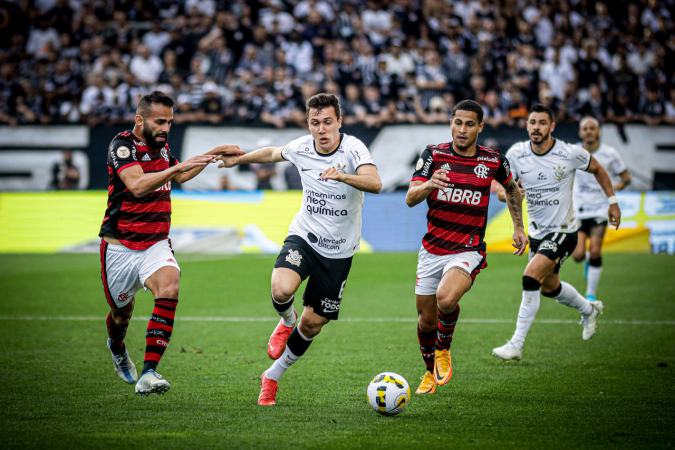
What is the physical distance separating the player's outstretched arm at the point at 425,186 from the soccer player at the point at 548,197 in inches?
92.7

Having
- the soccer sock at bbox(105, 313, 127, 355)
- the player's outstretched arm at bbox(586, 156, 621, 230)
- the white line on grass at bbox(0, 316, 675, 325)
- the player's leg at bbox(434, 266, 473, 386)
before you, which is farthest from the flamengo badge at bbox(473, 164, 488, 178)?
the white line on grass at bbox(0, 316, 675, 325)

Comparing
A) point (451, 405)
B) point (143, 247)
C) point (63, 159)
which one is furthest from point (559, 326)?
point (63, 159)

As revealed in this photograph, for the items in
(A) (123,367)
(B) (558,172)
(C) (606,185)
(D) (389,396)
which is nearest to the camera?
(D) (389,396)

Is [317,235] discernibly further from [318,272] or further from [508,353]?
[508,353]

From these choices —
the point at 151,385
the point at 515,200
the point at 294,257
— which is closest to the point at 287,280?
the point at 294,257

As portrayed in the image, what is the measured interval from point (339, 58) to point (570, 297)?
43.2 feet

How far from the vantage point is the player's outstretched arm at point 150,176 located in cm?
568

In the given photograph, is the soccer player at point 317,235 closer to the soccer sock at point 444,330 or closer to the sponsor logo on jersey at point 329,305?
the sponsor logo on jersey at point 329,305

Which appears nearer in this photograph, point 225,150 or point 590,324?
point 225,150

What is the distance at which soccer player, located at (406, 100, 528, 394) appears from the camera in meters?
6.48

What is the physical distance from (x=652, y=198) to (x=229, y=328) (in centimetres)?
1156

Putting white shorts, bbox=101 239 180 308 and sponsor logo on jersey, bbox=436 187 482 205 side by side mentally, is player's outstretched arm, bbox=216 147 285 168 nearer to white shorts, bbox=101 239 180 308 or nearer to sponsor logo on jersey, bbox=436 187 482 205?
white shorts, bbox=101 239 180 308

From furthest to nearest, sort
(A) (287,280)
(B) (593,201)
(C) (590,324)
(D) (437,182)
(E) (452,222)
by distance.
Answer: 1. (B) (593,201)
2. (C) (590,324)
3. (E) (452,222)
4. (A) (287,280)
5. (D) (437,182)

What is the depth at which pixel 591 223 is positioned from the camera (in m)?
11.5
